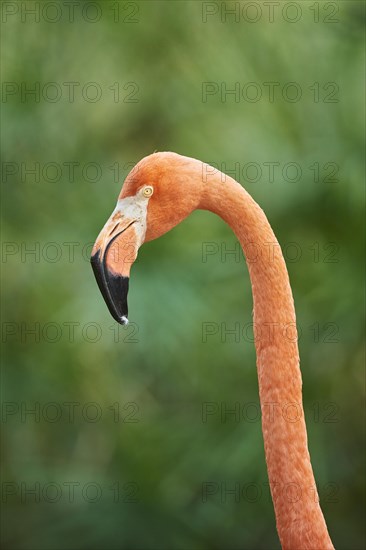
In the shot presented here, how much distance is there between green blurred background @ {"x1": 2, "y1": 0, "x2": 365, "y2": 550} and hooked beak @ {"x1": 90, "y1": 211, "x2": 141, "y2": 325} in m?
1.22

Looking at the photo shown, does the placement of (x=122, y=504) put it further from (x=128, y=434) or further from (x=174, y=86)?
(x=174, y=86)

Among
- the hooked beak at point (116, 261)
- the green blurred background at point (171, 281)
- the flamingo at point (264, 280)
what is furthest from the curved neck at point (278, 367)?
the green blurred background at point (171, 281)

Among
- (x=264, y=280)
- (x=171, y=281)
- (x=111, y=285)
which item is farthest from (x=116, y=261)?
(x=171, y=281)

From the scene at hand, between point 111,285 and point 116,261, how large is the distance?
0.14 ft

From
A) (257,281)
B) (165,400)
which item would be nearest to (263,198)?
(165,400)

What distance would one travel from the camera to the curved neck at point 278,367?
4.53ft

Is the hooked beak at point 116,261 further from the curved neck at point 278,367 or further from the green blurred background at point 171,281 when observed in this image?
the green blurred background at point 171,281

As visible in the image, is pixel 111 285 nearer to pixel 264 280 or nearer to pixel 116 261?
pixel 116 261

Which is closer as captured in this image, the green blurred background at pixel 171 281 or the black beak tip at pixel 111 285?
the black beak tip at pixel 111 285

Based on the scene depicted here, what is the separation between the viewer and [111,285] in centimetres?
130

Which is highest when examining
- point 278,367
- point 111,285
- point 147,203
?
point 147,203

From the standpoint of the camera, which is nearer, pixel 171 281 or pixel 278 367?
pixel 278 367

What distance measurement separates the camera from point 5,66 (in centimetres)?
295

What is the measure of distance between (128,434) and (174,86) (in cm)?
120
